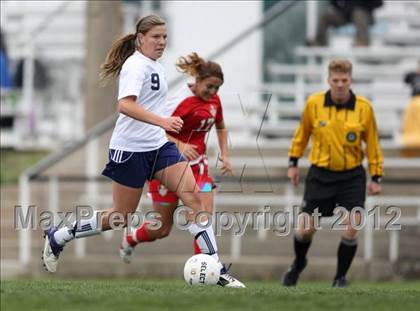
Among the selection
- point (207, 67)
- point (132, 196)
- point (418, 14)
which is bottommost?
point (132, 196)

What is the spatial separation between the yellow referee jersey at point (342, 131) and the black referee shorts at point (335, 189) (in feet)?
0.24

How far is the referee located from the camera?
11.5 m

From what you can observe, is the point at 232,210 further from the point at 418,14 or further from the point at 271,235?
the point at 418,14

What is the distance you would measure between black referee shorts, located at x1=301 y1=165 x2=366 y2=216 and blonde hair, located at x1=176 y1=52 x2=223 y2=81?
1501 mm

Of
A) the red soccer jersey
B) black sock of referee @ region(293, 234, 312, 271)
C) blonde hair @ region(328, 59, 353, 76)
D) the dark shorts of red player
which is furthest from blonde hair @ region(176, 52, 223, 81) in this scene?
black sock of referee @ region(293, 234, 312, 271)

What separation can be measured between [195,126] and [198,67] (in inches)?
20.8

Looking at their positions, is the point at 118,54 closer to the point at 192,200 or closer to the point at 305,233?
the point at 192,200

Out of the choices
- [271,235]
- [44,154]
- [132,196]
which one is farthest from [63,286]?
[44,154]

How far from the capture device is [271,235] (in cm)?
1670

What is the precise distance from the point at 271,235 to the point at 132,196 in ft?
Result: 23.3

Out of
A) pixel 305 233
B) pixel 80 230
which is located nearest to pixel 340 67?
pixel 305 233

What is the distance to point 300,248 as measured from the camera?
11.9 meters

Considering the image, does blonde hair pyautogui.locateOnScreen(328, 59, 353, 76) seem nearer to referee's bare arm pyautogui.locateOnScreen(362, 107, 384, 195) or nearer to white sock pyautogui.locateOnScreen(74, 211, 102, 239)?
referee's bare arm pyautogui.locateOnScreen(362, 107, 384, 195)

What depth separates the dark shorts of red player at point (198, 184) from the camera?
1074cm
